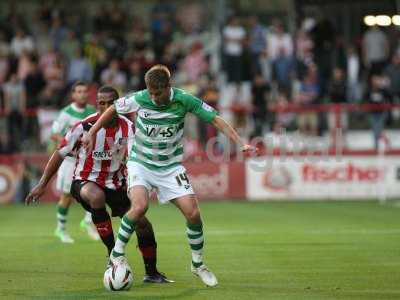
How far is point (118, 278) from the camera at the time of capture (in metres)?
10.3

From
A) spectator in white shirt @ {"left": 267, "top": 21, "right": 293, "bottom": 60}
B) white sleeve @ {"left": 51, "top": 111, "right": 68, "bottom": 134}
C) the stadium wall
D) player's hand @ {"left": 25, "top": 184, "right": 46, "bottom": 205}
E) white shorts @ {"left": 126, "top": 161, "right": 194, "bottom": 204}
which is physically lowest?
the stadium wall

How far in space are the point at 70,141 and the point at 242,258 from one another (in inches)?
116

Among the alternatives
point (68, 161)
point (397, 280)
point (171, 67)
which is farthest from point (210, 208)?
point (397, 280)

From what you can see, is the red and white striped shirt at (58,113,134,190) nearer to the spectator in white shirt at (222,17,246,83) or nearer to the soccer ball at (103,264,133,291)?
the soccer ball at (103,264,133,291)

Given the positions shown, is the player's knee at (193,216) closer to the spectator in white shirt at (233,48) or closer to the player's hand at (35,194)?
the player's hand at (35,194)

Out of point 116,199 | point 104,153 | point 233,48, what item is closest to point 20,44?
point 233,48

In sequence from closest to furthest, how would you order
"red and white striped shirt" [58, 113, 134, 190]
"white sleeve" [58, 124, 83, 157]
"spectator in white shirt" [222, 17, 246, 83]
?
1. "white sleeve" [58, 124, 83, 157]
2. "red and white striped shirt" [58, 113, 134, 190]
3. "spectator in white shirt" [222, 17, 246, 83]

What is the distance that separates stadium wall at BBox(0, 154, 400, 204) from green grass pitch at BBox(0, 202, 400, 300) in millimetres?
3753

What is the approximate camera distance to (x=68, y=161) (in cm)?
1680

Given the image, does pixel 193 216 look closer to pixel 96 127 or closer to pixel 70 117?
pixel 96 127

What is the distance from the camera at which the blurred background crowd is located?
26188 millimetres

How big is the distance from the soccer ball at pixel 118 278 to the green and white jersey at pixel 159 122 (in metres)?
1.12

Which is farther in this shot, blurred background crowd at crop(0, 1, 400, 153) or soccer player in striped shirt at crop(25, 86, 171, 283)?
blurred background crowd at crop(0, 1, 400, 153)

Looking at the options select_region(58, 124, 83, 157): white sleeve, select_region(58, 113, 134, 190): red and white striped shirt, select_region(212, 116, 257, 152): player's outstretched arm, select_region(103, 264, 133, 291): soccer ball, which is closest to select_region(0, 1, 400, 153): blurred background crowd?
select_region(58, 113, 134, 190): red and white striped shirt
